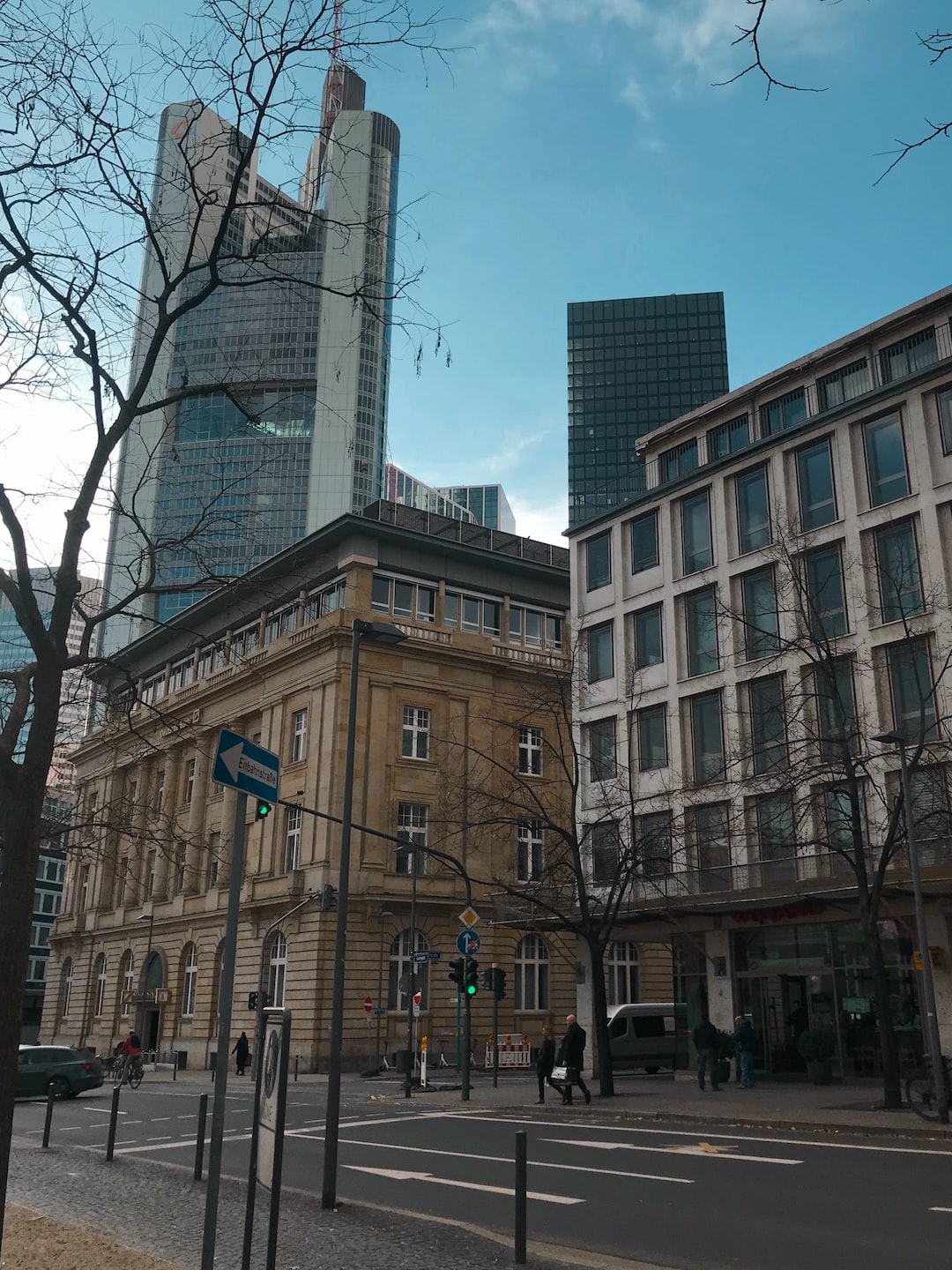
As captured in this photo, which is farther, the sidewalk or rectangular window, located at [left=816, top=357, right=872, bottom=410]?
rectangular window, located at [left=816, top=357, right=872, bottom=410]

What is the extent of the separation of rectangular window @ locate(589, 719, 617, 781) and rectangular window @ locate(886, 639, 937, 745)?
8.65 metres

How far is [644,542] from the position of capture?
126 feet

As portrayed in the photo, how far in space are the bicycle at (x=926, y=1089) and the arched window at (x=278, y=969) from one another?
1226 inches

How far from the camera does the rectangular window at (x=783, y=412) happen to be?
35.9 meters

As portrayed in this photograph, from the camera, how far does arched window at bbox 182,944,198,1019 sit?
5331cm

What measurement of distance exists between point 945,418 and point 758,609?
24.4 ft

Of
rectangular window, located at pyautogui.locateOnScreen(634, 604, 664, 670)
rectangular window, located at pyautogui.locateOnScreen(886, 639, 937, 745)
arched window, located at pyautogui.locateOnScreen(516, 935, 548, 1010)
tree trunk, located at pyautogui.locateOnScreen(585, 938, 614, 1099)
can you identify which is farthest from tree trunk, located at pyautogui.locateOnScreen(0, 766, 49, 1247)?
arched window, located at pyautogui.locateOnScreen(516, 935, 548, 1010)

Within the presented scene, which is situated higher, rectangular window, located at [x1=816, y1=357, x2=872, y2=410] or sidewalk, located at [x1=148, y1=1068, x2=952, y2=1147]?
rectangular window, located at [x1=816, y1=357, x2=872, y2=410]

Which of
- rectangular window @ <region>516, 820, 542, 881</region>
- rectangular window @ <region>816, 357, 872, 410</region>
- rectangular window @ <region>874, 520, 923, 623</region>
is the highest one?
rectangular window @ <region>816, 357, 872, 410</region>

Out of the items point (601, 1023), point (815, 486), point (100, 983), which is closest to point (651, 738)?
point (815, 486)

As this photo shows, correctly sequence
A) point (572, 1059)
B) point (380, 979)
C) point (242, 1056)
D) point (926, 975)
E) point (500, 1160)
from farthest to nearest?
1. point (380, 979)
2. point (242, 1056)
3. point (572, 1059)
4. point (926, 975)
5. point (500, 1160)

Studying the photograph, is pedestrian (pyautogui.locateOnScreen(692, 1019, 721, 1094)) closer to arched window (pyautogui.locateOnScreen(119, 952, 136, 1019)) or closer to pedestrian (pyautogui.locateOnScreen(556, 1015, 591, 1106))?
pedestrian (pyautogui.locateOnScreen(556, 1015, 591, 1106))

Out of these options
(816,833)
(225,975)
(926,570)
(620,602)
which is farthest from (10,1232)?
(620,602)

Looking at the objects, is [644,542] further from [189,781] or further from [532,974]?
[189,781]
